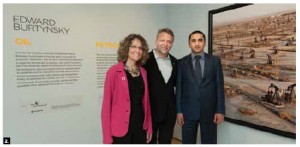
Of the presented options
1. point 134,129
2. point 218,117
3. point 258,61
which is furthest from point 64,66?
point 258,61

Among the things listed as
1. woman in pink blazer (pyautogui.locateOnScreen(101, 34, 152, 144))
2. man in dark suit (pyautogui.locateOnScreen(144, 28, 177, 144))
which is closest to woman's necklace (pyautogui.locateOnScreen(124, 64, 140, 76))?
woman in pink blazer (pyautogui.locateOnScreen(101, 34, 152, 144))

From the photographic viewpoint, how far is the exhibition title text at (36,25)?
89.4 inches

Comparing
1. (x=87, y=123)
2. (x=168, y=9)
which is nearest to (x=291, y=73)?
(x=168, y=9)

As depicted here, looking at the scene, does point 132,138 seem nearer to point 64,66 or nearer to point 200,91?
point 200,91

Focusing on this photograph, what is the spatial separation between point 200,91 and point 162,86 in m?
0.33

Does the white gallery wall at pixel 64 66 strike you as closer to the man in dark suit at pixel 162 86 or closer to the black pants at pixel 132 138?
the man in dark suit at pixel 162 86

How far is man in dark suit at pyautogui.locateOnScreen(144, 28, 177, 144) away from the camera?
1.89 metres

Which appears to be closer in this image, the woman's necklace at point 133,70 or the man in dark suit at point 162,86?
the woman's necklace at point 133,70

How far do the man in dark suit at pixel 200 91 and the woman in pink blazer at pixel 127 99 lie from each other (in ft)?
1.36

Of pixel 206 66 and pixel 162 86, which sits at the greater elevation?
pixel 206 66

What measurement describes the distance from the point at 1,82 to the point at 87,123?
0.99 meters

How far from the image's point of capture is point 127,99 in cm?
162

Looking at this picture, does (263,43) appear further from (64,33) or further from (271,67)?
(64,33)

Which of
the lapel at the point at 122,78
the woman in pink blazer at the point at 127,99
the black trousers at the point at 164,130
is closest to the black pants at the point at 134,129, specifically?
the woman in pink blazer at the point at 127,99
